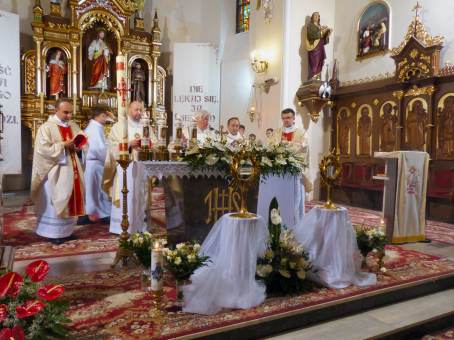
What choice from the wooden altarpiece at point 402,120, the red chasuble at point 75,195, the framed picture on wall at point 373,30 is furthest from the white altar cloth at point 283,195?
the framed picture on wall at point 373,30

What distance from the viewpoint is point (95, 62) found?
11.8m

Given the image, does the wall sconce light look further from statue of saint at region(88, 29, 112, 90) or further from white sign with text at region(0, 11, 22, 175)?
white sign with text at region(0, 11, 22, 175)

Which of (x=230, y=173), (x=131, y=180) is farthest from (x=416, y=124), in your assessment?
(x=131, y=180)

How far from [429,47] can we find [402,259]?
17.2 feet

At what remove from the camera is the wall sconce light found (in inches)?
423

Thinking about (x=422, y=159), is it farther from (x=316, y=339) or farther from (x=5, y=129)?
(x=5, y=129)

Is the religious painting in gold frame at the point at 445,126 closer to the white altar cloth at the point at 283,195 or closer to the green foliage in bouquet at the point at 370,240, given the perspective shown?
the white altar cloth at the point at 283,195

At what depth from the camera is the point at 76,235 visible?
5.78 metres

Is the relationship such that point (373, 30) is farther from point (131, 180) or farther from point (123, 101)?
point (123, 101)

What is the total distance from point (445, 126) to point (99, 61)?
937 cm

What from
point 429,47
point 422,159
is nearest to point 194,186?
point 422,159

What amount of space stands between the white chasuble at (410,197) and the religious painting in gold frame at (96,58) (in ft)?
29.7

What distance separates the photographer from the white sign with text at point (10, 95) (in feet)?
31.4

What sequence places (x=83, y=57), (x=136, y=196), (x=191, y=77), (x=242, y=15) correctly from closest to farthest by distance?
(x=136, y=196) < (x=83, y=57) < (x=191, y=77) < (x=242, y=15)
